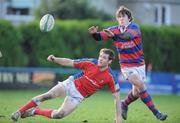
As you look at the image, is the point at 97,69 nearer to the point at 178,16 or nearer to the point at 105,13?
the point at 105,13

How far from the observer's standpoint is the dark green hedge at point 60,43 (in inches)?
1110

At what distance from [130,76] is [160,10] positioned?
3120 cm

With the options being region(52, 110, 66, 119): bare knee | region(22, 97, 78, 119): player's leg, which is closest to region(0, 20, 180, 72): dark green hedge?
region(22, 97, 78, 119): player's leg

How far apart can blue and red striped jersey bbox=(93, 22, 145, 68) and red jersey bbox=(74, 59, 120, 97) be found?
99 cm

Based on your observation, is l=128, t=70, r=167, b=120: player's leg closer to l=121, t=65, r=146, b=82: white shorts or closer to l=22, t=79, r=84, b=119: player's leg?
l=121, t=65, r=146, b=82: white shorts

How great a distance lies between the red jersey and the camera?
12664mm

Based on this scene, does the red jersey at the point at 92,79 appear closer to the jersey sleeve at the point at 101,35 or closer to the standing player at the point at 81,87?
the standing player at the point at 81,87

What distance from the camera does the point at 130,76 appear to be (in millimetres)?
13883

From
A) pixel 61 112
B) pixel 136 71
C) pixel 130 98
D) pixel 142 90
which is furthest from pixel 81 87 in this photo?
pixel 130 98

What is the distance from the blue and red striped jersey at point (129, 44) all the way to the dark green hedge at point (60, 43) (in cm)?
1440

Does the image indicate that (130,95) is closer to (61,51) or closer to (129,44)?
(129,44)

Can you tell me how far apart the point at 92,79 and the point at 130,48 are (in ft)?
4.99

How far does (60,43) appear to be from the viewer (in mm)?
29125

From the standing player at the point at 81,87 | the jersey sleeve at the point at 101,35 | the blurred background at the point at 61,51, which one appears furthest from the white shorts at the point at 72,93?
the blurred background at the point at 61,51
